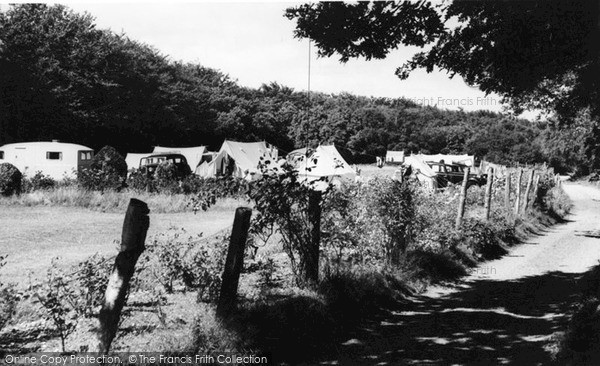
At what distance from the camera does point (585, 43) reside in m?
5.16

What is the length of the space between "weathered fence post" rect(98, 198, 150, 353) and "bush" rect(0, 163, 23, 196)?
673 inches

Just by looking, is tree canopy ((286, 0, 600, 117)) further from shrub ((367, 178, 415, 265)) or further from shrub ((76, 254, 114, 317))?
shrub ((76, 254, 114, 317))

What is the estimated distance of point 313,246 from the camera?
233 inches

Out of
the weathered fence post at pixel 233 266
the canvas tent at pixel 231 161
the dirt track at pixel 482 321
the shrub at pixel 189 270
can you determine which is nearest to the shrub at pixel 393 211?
the dirt track at pixel 482 321

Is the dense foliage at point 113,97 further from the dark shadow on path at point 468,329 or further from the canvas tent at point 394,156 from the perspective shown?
the canvas tent at point 394,156

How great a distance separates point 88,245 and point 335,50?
23.9 feet

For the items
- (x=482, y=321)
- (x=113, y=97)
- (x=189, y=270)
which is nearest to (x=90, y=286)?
(x=189, y=270)

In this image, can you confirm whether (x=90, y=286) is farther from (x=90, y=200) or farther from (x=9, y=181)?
(x=9, y=181)

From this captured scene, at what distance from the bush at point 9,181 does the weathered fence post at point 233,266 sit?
1664cm

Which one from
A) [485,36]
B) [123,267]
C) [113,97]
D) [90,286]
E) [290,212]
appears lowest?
[90,286]

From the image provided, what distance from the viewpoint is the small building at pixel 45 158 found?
79.9ft

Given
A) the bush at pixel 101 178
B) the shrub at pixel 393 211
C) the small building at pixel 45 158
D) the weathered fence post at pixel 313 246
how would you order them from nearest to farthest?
1. the weathered fence post at pixel 313 246
2. the shrub at pixel 393 211
3. the bush at pixel 101 178
4. the small building at pixel 45 158

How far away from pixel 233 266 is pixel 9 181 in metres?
16.8

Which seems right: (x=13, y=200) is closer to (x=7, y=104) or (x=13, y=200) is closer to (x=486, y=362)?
(x=486, y=362)
